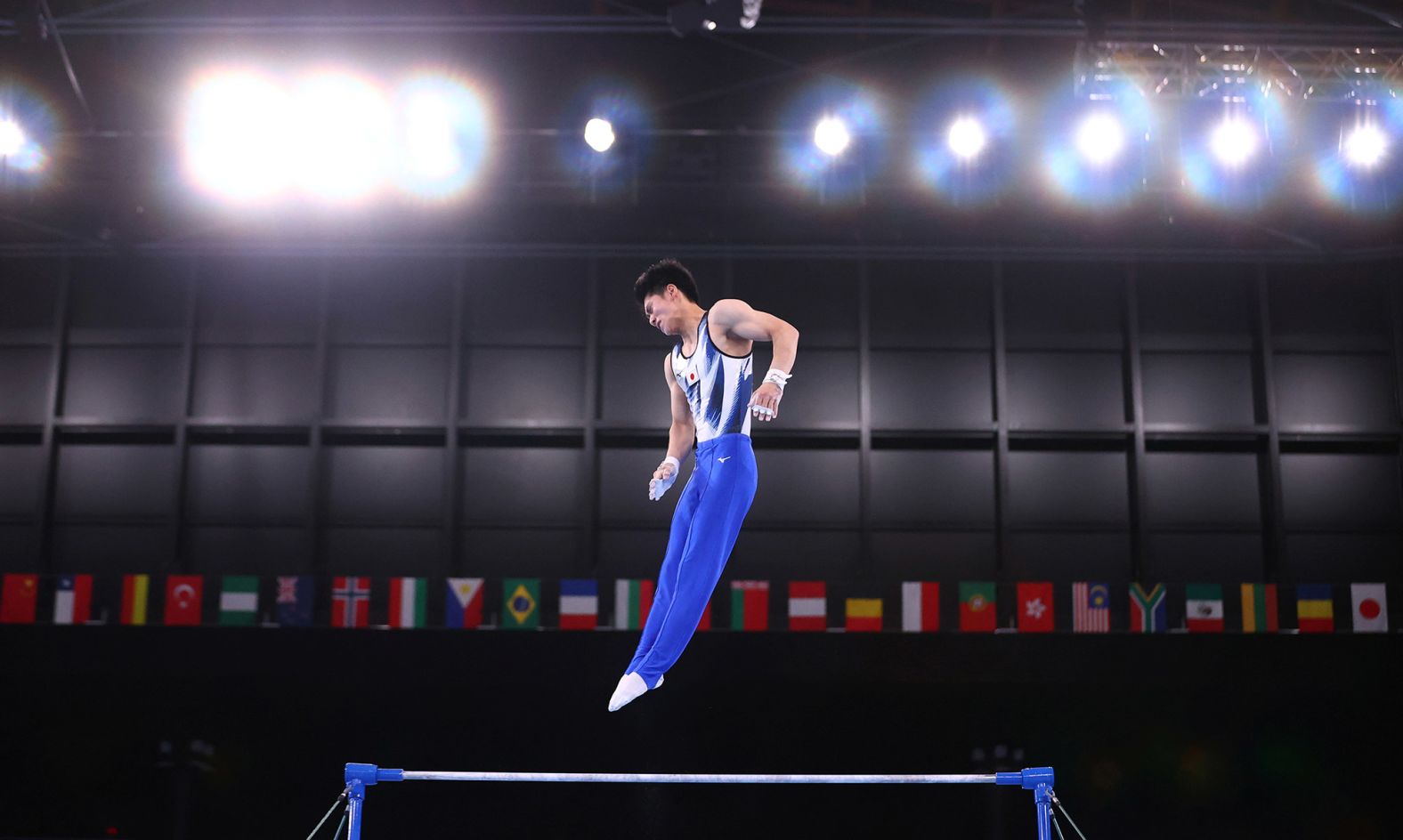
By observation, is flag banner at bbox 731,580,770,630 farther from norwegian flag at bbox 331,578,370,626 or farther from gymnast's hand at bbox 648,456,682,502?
gymnast's hand at bbox 648,456,682,502

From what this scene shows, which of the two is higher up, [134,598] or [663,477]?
[663,477]

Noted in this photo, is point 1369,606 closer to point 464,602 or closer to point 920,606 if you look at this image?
point 920,606

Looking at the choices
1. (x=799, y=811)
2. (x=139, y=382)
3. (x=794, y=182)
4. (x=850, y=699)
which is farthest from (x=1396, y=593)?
(x=139, y=382)

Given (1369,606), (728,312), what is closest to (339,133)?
(728,312)

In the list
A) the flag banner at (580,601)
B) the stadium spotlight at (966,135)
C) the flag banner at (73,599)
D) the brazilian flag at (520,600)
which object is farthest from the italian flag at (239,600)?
the stadium spotlight at (966,135)

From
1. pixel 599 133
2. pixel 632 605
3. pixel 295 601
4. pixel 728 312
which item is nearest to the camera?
pixel 728 312

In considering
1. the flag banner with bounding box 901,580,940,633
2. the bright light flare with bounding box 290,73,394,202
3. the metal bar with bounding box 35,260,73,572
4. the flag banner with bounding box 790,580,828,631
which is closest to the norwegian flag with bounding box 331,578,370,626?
the metal bar with bounding box 35,260,73,572

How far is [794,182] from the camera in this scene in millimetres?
10148

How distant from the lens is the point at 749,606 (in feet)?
32.0

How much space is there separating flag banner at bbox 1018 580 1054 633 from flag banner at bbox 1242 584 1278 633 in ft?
Answer: 5.68

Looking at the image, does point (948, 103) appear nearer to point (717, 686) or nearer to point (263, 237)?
point (717, 686)

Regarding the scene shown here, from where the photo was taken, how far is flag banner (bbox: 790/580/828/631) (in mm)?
9648

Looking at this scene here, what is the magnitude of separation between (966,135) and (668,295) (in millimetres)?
5259

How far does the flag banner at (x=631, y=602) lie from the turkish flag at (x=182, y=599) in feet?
12.3
